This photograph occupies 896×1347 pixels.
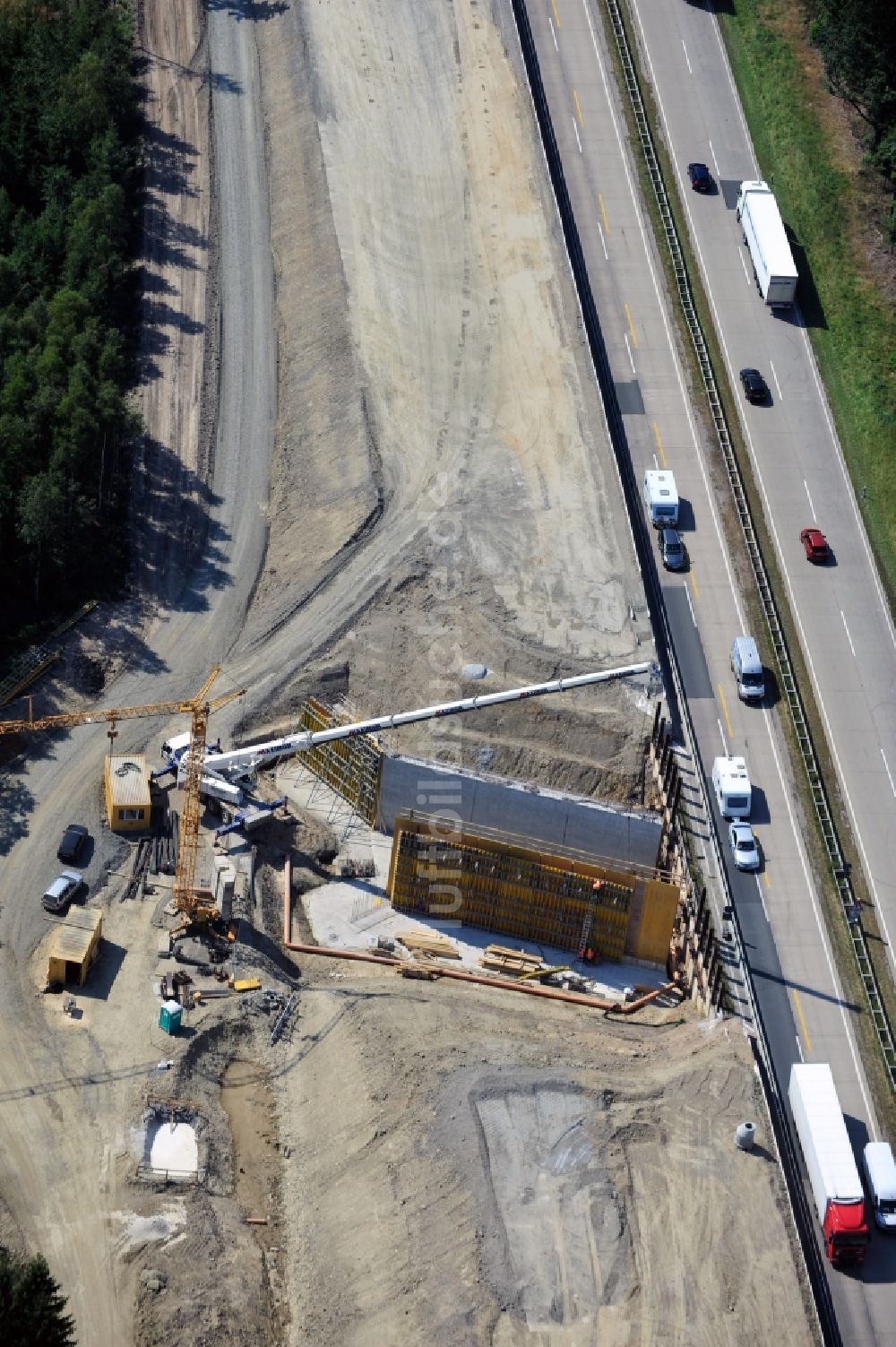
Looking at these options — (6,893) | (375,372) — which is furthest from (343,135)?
(6,893)

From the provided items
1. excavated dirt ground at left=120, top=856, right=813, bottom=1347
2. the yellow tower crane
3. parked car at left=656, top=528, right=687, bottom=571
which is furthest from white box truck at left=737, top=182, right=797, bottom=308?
excavated dirt ground at left=120, top=856, right=813, bottom=1347

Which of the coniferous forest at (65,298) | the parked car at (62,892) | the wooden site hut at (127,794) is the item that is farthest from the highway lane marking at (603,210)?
the parked car at (62,892)

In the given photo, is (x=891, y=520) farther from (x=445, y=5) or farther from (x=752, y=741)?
(x=445, y=5)

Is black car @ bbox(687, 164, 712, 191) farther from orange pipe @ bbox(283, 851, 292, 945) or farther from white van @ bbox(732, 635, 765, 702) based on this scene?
orange pipe @ bbox(283, 851, 292, 945)

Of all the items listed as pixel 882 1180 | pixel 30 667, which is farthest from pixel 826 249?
pixel 882 1180

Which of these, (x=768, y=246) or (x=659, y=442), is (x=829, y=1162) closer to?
(x=659, y=442)

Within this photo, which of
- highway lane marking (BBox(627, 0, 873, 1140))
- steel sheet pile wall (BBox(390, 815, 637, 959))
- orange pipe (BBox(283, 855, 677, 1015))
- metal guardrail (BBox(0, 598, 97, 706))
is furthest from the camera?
metal guardrail (BBox(0, 598, 97, 706))
